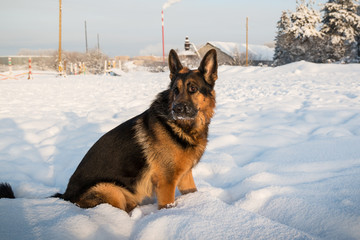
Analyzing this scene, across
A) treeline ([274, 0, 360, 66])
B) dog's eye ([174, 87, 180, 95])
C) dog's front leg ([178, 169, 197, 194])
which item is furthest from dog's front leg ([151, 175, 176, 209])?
treeline ([274, 0, 360, 66])

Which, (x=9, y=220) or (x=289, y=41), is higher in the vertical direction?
(x=289, y=41)

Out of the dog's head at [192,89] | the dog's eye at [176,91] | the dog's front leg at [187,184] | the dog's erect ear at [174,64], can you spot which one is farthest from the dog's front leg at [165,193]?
the dog's erect ear at [174,64]

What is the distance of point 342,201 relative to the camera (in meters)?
2.28

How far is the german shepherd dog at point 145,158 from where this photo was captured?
238cm

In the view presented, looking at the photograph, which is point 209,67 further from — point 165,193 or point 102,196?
point 102,196

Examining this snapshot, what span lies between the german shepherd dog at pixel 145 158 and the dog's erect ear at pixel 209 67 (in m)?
0.27

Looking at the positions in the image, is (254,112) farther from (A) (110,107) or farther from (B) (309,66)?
(B) (309,66)

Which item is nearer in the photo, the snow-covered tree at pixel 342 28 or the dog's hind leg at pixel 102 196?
the dog's hind leg at pixel 102 196

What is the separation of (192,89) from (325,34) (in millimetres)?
33947

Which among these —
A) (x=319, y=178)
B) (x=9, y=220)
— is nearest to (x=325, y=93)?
(x=319, y=178)

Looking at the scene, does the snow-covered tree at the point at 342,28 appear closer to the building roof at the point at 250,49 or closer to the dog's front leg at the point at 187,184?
the building roof at the point at 250,49

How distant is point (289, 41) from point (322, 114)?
31.8m

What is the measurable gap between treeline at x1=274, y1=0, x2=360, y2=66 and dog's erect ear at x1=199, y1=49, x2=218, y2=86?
30.1 m

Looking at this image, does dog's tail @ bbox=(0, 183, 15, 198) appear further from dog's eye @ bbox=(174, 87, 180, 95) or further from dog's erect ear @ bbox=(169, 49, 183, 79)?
dog's erect ear @ bbox=(169, 49, 183, 79)
